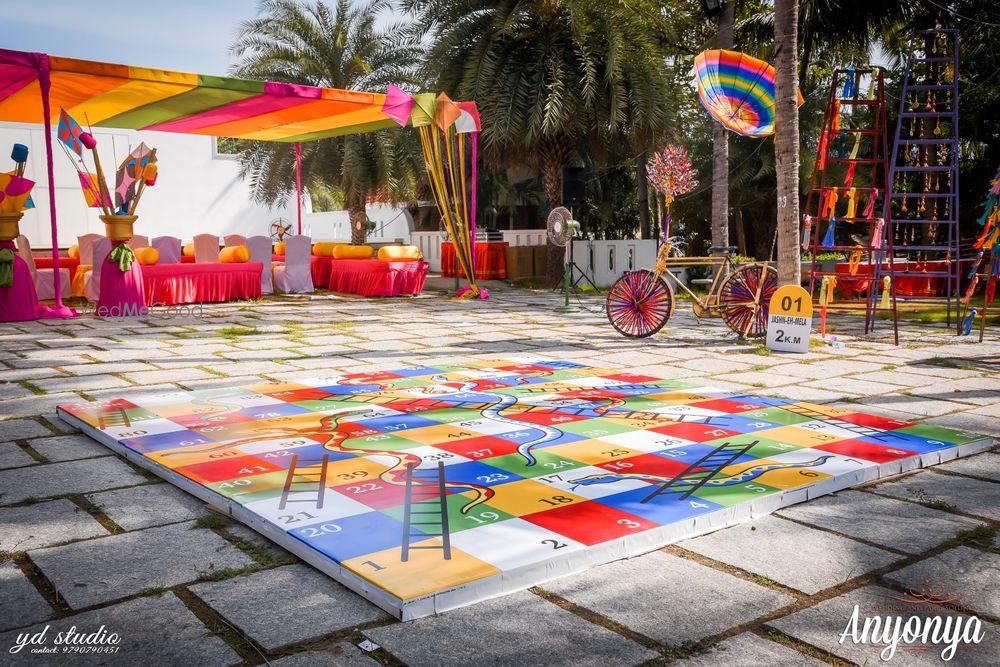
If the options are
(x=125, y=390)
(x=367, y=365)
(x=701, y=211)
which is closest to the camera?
(x=125, y=390)

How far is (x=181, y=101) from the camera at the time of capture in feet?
36.4

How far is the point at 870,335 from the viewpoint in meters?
8.66

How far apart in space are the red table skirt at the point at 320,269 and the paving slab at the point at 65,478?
10641mm

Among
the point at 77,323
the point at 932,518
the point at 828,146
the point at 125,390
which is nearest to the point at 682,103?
the point at 828,146

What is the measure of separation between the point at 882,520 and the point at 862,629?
970 millimetres

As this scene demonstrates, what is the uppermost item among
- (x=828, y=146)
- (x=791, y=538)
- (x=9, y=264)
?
(x=828, y=146)

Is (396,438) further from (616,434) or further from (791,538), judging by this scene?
(791,538)

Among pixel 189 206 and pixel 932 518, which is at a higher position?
pixel 189 206

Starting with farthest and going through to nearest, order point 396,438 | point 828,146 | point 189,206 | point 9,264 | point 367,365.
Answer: point 189,206, point 9,264, point 828,146, point 367,365, point 396,438

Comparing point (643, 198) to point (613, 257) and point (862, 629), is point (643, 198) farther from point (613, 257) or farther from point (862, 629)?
point (862, 629)

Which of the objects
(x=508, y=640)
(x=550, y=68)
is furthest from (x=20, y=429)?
(x=550, y=68)

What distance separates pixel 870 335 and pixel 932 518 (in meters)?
5.85

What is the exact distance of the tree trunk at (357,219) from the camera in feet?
57.5

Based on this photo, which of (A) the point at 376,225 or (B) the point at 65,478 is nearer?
(B) the point at 65,478
